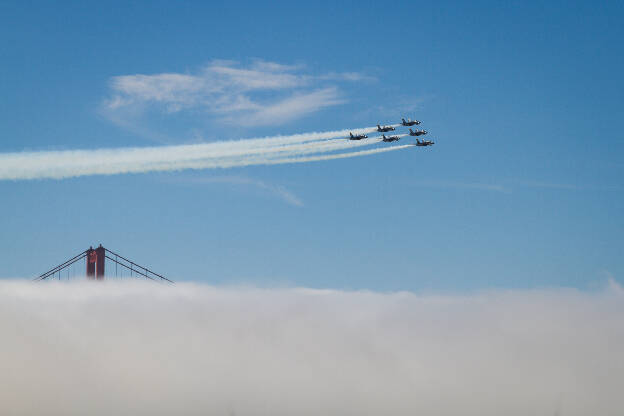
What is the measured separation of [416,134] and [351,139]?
13.4 meters

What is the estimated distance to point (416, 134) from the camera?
527ft

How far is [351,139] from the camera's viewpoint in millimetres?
156875
